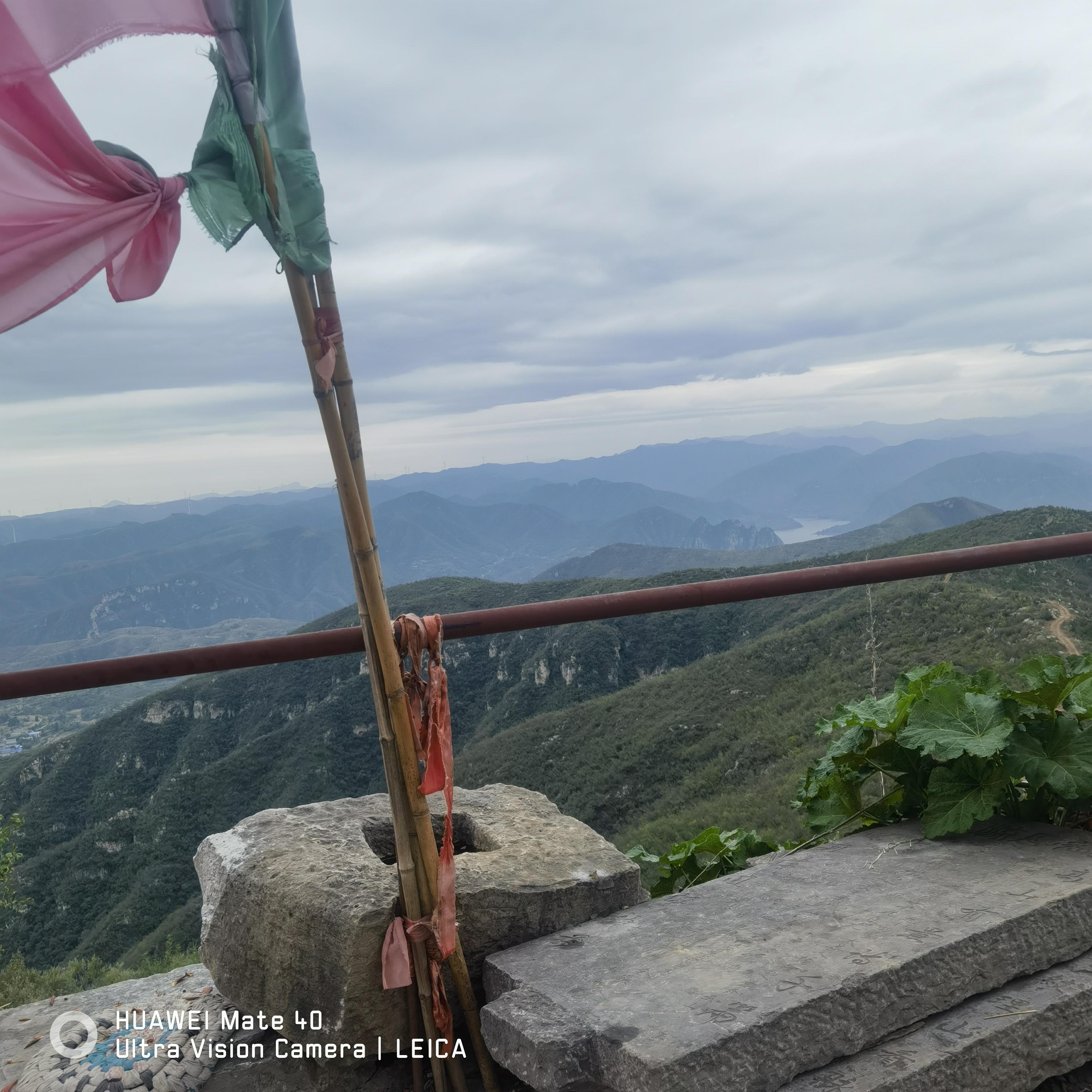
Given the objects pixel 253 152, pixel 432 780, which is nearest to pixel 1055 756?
pixel 432 780

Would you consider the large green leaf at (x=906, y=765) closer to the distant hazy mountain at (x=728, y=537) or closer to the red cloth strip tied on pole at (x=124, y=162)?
the red cloth strip tied on pole at (x=124, y=162)

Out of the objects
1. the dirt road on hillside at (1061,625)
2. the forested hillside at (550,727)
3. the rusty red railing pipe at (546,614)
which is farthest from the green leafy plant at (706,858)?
the dirt road on hillside at (1061,625)

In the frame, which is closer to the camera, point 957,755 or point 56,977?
point 957,755

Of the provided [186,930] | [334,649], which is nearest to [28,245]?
[334,649]

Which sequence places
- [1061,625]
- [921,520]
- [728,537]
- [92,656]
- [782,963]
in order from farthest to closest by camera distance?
1. [728,537]
2. [921,520]
3. [92,656]
4. [1061,625]
5. [782,963]

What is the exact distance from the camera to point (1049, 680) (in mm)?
1845

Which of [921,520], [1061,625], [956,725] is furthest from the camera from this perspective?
[921,520]

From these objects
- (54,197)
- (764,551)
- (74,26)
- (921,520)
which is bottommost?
(764,551)

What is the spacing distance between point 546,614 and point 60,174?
1.08m

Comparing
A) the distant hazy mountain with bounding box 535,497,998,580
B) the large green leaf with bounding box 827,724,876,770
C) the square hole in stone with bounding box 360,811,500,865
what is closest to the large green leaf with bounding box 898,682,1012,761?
the large green leaf with bounding box 827,724,876,770

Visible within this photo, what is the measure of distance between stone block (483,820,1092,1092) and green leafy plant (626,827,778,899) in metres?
0.42

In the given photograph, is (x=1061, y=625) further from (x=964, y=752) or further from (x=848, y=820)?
(x=964, y=752)

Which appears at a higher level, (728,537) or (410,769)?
(410,769)

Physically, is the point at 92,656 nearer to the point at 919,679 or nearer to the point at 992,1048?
the point at 919,679
